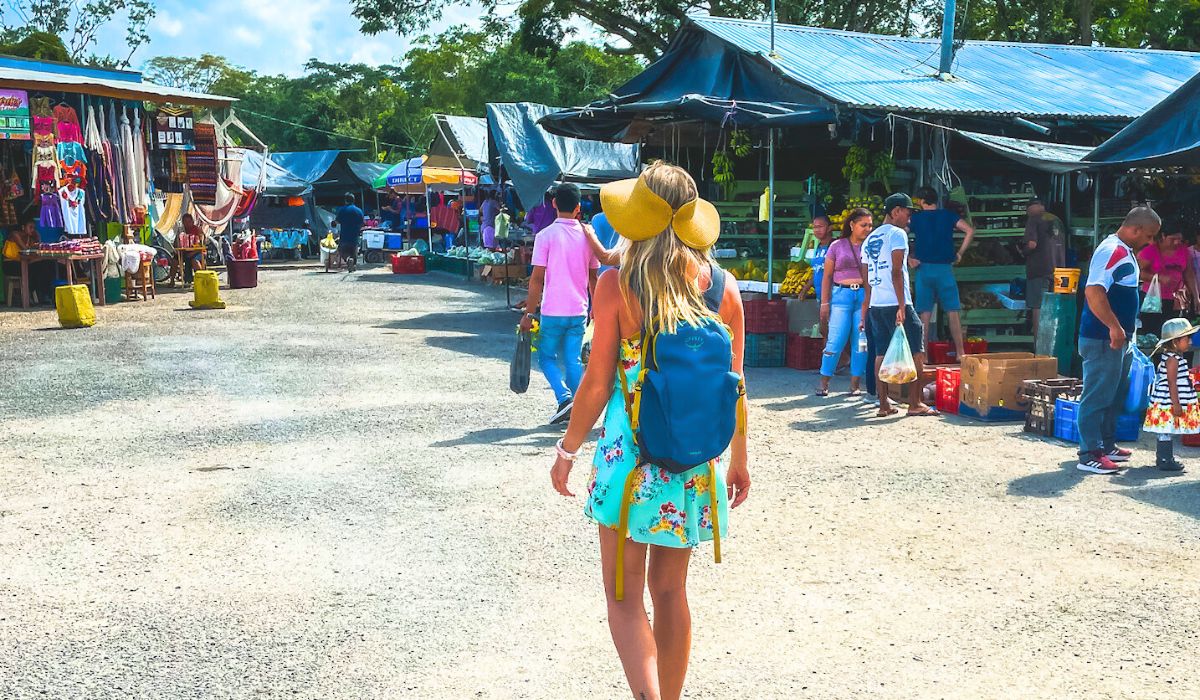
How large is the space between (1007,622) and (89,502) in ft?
17.3

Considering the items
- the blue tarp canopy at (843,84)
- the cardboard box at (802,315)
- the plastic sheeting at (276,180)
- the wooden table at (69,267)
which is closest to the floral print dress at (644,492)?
the cardboard box at (802,315)

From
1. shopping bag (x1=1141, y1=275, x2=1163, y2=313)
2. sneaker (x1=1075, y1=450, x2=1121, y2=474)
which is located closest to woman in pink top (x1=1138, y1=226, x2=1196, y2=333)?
shopping bag (x1=1141, y1=275, x2=1163, y2=313)

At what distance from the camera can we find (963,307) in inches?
544

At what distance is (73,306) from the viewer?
1653 centimetres

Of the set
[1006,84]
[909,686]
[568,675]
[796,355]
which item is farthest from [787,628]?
[1006,84]

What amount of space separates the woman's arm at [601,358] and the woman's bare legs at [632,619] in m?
0.37

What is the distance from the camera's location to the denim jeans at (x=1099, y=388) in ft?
25.8

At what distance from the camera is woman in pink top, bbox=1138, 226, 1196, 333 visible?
11602mm

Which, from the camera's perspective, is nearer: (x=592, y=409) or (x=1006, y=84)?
(x=592, y=409)

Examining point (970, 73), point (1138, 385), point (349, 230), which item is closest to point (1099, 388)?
point (1138, 385)

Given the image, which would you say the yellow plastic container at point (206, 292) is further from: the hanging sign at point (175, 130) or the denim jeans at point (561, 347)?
the denim jeans at point (561, 347)

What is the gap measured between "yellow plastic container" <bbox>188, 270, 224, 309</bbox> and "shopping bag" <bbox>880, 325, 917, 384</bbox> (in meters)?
13.3

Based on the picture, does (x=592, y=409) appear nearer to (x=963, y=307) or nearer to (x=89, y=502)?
(x=89, y=502)

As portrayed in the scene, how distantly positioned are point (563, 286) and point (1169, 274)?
21.1ft
